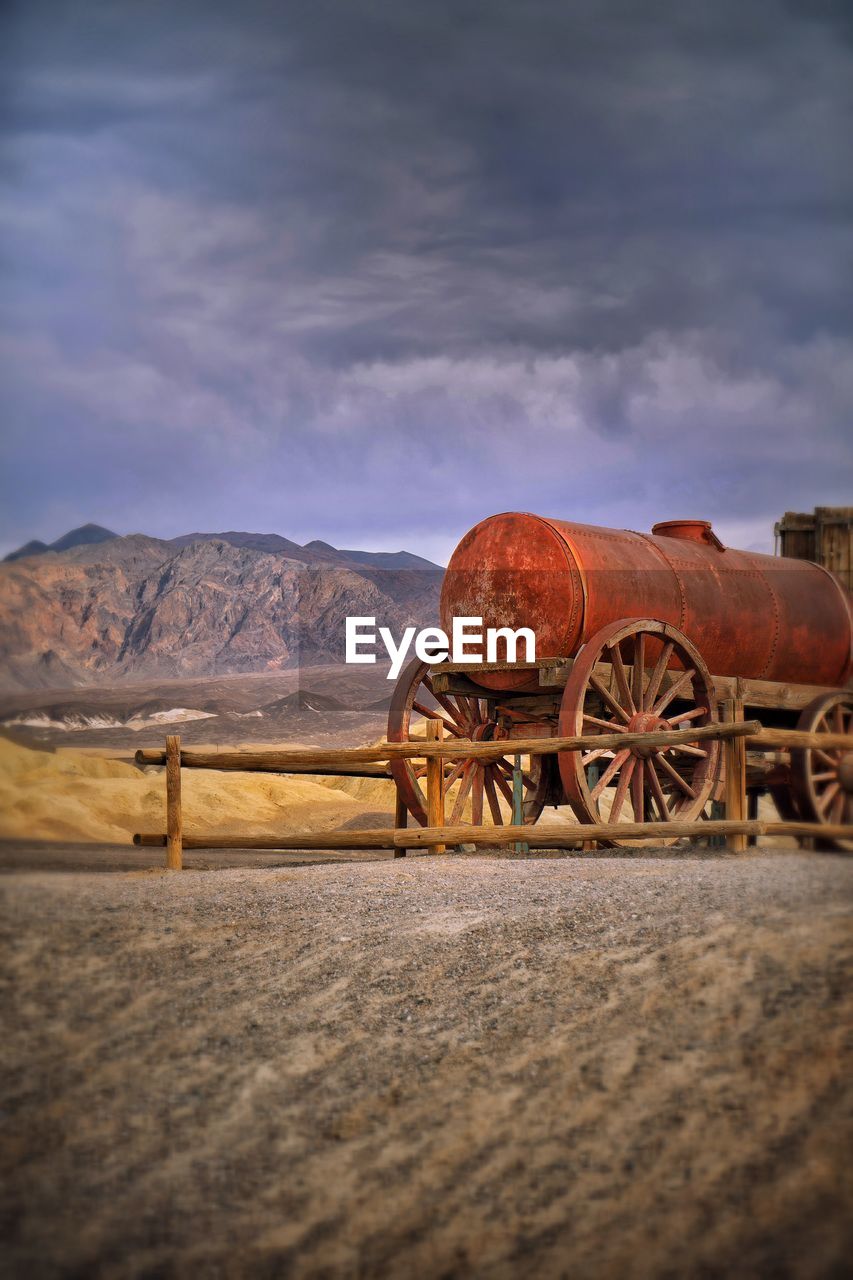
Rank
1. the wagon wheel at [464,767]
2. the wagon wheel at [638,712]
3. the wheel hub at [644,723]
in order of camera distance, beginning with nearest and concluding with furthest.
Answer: the wagon wheel at [638,712] < the wheel hub at [644,723] < the wagon wheel at [464,767]

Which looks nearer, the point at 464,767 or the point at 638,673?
the point at 638,673

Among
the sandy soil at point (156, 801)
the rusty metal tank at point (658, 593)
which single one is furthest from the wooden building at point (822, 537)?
the sandy soil at point (156, 801)

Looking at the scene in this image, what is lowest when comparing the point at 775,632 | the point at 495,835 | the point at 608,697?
the point at 495,835

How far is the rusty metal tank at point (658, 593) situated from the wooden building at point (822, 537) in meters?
1.37

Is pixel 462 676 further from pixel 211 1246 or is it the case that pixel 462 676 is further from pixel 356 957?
pixel 211 1246

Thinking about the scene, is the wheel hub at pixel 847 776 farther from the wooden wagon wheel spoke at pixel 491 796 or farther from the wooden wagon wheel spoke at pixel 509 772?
the wooden wagon wheel spoke at pixel 491 796

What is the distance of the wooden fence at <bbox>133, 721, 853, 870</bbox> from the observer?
6.78m

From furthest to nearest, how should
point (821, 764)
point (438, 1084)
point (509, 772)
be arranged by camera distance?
point (509, 772) < point (821, 764) < point (438, 1084)

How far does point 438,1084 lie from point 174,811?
12.1ft

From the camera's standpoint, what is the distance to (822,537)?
11961 mm

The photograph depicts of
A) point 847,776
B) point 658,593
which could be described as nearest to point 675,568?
point 658,593

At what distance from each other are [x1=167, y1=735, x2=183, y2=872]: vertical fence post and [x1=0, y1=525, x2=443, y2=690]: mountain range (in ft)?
118

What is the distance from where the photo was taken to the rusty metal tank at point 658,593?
866 cm

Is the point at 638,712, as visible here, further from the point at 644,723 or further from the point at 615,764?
the point at 615,764
